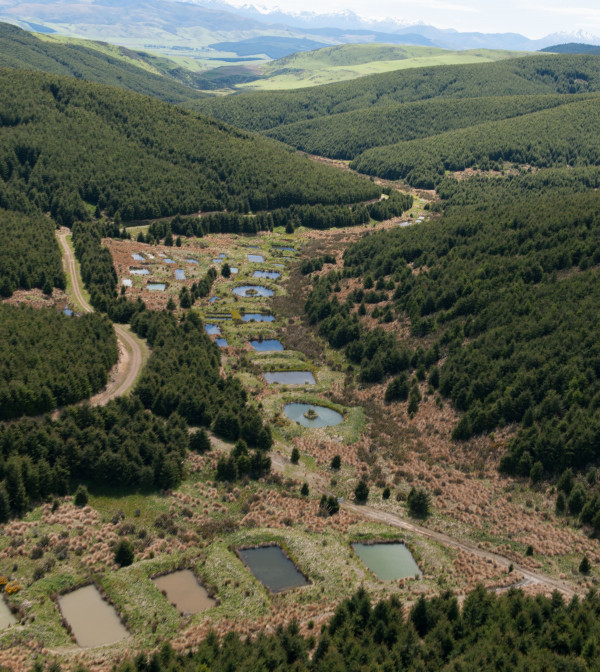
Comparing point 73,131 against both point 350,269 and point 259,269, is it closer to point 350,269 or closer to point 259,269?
point 259,269

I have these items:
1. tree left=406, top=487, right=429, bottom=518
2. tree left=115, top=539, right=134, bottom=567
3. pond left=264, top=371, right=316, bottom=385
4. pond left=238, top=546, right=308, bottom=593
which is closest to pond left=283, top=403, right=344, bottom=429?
pond left=264, top=371, right=316, bottom=385

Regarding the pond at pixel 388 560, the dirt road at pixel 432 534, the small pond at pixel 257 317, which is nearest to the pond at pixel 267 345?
the small pond at pixel 257 317

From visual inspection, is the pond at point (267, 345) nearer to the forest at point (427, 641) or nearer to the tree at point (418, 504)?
the tree at point (418, 504)

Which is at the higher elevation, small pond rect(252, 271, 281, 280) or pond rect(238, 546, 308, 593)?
small pond rect(252, 271, 281, 280)

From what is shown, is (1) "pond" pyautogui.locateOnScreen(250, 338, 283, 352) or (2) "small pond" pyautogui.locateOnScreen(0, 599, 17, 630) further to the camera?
(1) "pond" pyautogui.locateOnScreen(250, 338, 283, 352)

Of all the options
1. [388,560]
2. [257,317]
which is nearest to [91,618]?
[388,560]

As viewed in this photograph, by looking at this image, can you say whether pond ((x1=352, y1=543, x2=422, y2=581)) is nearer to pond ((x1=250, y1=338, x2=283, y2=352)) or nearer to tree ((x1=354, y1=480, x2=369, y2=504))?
tree ((x1=354, y1=480, x2=369, y2=504))
